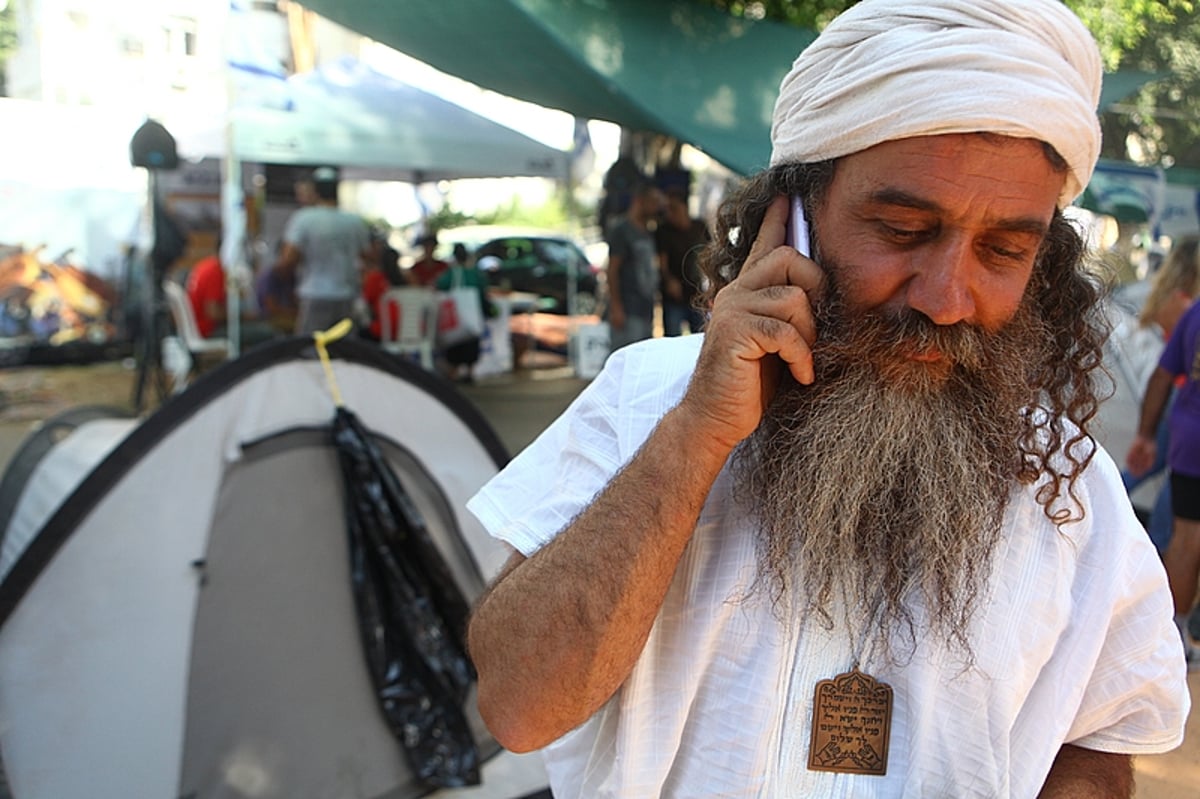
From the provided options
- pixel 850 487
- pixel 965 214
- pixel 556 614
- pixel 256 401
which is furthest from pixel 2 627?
pixel 965 214

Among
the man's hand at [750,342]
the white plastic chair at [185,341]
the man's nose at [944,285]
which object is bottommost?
the white plastic chair at [185,341]

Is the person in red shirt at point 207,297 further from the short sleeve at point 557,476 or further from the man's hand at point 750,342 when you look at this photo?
the man's hand at point 750,342

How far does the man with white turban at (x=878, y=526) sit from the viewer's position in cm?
111

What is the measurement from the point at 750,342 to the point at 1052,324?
1.59ft

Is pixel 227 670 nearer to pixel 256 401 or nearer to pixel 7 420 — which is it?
pixel 256 401

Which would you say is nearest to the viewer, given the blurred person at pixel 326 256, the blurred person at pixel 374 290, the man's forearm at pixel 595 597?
the man's forearm at pixel 595 597

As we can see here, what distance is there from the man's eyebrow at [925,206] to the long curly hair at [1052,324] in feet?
0.28

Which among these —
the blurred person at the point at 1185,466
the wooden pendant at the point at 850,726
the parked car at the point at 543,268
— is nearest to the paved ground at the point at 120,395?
the parked car at the point at 543,268

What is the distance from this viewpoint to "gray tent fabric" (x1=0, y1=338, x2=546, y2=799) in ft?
9.19

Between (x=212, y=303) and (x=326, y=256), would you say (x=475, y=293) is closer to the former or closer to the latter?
(x=326, y=256)

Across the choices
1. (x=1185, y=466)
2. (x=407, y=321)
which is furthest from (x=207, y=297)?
(x=1185, y=466)

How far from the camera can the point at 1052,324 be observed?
1.32 meters

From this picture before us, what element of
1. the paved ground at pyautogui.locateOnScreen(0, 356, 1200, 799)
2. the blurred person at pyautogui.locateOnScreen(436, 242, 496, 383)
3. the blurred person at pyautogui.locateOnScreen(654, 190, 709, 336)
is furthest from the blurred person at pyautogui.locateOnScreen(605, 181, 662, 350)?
the blurred person at pyautogui.locateOnScreen(436, 242, 496, 383)

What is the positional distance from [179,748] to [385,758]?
616 mm
